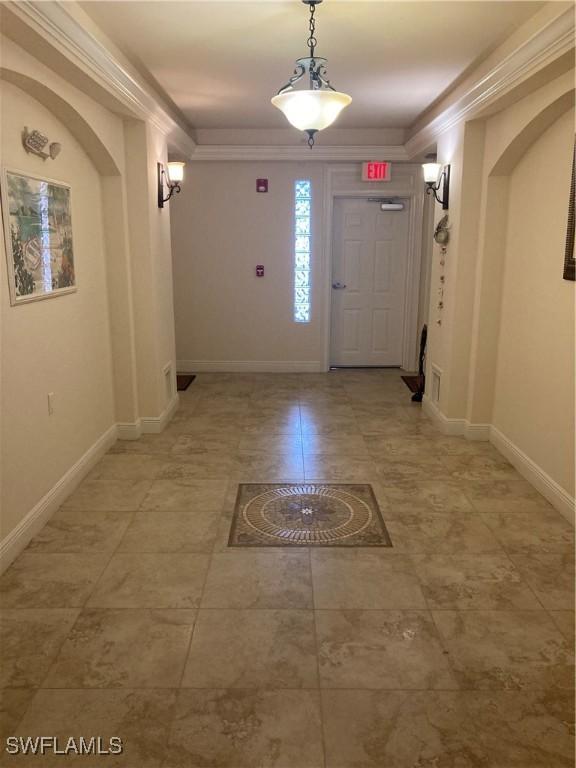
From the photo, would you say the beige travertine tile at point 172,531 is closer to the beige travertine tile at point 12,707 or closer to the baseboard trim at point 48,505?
the baseboard trim at point 48,505

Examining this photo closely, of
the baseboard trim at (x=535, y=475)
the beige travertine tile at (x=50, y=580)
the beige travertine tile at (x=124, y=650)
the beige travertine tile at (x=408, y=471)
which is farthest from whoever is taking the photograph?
the beige travertine tile at (x=408, y=471)

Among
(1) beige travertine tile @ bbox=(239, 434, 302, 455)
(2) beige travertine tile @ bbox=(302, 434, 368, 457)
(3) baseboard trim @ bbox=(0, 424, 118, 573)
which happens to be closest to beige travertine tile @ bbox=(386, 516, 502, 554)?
(2) beige travertine tile @ bbox=(302, 434, 368, 457)

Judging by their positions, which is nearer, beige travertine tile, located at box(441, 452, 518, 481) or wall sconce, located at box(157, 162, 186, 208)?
beige travertine tile, located at box(441, 452, 518, 481)

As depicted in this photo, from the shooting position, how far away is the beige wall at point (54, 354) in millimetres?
2852

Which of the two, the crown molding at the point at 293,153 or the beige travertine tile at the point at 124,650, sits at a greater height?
the crown molding at the point at 293,153

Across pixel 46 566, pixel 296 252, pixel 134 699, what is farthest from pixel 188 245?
pixel 134 699

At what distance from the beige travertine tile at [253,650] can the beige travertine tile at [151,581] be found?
0.19 meters

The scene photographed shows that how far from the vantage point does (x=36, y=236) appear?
3.12 m

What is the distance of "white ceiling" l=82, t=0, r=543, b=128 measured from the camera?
9.50ft

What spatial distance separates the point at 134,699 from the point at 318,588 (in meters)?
0.96

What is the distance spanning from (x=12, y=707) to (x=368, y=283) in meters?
5.85

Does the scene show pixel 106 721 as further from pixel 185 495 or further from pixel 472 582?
pixel 185 495

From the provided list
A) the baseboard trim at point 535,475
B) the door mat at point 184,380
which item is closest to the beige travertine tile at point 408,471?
the baseboard trim at point 535,475

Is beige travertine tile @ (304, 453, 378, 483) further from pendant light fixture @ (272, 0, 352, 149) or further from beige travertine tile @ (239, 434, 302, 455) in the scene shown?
pendant light fixture @ (272, 0, 352, 149)
